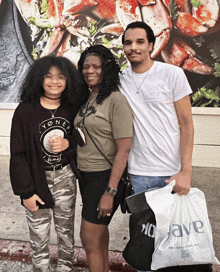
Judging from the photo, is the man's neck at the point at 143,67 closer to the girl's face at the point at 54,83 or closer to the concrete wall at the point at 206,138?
the girl's face at the point at 54,83

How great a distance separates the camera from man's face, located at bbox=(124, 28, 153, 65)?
5.81ft

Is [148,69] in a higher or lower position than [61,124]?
higher

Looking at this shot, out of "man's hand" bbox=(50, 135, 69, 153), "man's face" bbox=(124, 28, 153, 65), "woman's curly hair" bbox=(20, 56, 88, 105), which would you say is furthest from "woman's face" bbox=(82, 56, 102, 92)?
"man's hand" bbox=(50, 135, 69, 153)

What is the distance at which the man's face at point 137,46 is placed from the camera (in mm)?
1770

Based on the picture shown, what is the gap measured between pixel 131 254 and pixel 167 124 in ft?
2.91

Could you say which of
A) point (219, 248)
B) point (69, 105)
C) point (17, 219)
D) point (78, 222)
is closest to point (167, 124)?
point (69, 105)

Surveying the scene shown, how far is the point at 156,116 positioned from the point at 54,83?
75 cm

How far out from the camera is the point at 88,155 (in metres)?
1.79

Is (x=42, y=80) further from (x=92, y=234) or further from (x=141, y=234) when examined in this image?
(x=141, y=234)

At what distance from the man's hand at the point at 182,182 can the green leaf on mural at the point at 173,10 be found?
13.6ft

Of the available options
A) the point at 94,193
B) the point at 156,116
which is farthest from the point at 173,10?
the point at 94,193

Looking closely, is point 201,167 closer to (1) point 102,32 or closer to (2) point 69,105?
(1) point 102,32

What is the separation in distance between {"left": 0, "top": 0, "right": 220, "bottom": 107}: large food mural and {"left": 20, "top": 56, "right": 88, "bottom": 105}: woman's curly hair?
3.55m

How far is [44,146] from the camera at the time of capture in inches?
72.4
